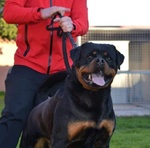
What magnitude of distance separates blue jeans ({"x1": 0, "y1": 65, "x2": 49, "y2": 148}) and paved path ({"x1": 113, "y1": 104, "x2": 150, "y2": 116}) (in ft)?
35.9

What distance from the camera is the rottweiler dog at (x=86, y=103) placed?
5.02 meters

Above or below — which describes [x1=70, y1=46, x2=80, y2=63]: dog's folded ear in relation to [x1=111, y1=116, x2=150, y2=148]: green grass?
above

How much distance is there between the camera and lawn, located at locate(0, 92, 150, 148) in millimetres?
10211

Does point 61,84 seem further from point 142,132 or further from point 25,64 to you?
point 142,132

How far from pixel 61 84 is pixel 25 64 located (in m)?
0.42

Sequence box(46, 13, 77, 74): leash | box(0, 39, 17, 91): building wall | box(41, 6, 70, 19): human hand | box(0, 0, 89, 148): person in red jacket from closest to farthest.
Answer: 1. box(41, 6, 70, 19): human hand
2. box(46, 13, 77, 74): leash
3. box(0, 0, 89, 148): person in red jacket
4. box(0, 39, 17, 91): building wall

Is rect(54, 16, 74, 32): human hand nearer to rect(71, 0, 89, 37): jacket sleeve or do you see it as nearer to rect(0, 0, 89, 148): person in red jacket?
rect(0, 0, 89, 148): person in red jacket

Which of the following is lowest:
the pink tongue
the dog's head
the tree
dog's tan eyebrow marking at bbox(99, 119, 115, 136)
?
the tree

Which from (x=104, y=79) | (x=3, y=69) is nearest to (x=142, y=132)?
(x=104, y=79)

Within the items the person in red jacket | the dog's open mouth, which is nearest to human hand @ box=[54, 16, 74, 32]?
the person in red jacket

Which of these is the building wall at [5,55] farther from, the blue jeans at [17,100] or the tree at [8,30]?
the blue jeans at [17,100]

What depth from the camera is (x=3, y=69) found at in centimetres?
3509

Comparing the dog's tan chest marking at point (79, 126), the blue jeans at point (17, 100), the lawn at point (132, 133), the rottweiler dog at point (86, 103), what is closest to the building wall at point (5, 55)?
the lawn at point (132, 133)

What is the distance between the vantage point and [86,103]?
5176 millimetres
